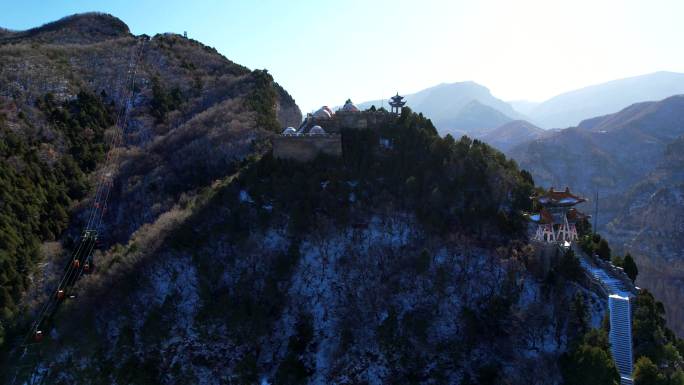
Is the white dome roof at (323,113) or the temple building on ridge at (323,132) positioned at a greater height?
the white dome roof at (323,113)

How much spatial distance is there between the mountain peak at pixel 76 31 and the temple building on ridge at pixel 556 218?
268 feet

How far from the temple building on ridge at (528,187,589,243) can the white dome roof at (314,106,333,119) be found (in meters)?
22.5

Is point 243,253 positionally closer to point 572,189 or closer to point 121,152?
point 121,152

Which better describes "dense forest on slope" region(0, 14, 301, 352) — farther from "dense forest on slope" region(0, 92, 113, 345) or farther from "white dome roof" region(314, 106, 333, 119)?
"white dome roof" region(314, 106, 333, 119)

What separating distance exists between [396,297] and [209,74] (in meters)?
58.3

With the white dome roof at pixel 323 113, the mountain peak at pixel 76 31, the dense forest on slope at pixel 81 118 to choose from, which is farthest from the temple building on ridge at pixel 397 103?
the mountain peak at pixel 76 31

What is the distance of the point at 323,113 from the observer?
159 feet

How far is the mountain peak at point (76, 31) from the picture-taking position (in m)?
81.1

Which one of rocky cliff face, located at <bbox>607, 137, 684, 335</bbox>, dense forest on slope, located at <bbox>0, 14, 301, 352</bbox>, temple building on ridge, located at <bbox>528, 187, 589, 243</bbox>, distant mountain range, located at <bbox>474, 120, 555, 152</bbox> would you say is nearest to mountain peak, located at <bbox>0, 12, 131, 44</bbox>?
dense forest on slope, located at <bbox>0, 14, 301, 352</bbox>

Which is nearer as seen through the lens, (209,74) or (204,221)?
(204,221)

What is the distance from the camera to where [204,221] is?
39.3 metres

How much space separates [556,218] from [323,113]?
2494cm

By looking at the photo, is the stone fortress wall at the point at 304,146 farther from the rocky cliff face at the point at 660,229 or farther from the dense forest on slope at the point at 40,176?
the rocky cliff face at the point at 660,229

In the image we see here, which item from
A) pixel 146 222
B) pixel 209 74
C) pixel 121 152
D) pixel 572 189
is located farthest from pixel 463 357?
pixel 572 189
